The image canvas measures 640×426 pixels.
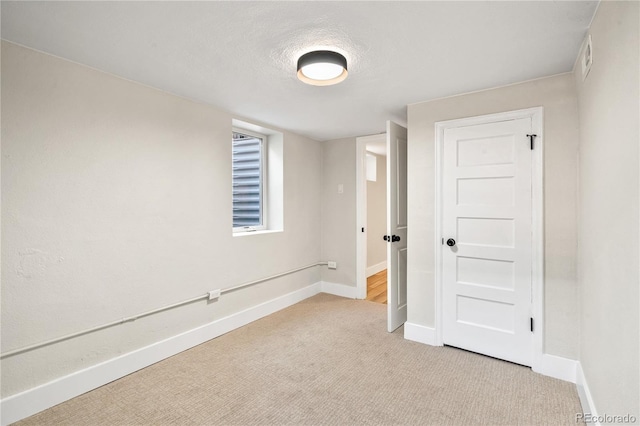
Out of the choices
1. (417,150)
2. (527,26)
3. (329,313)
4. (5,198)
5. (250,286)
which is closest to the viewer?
(527,26)

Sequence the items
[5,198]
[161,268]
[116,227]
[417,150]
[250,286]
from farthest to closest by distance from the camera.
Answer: [250,286], [417,150], [161,268], [116,227], [5,198]

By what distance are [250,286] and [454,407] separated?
221cm

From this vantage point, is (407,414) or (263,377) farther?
(263,377)

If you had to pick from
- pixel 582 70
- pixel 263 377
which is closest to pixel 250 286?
pixel 263 377

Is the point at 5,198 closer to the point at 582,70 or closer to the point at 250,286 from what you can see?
the point at 250,286

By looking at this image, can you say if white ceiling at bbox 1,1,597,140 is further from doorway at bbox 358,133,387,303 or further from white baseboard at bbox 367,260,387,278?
white baseboard at bbox 367,260,387,278

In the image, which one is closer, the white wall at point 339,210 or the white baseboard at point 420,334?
the white baseboard at point 420,334

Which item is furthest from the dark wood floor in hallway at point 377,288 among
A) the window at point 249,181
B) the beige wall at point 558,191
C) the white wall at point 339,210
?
the beige wall at point 558,191

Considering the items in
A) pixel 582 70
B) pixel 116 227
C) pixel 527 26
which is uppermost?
pixel 527 26

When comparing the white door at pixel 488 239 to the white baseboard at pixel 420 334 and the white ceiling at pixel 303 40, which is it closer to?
the white baseboard at pixel 420 334

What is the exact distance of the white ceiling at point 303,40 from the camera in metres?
1.51

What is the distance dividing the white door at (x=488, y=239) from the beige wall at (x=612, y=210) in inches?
18.3

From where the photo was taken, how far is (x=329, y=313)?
12.0 ft

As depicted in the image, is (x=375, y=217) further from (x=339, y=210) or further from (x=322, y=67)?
(x=322, y=67)
